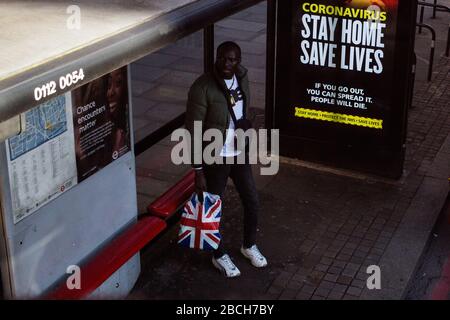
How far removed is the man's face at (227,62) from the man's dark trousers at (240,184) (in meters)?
0.73

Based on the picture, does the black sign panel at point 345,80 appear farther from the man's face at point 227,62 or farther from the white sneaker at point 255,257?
the man's face at point 227,62

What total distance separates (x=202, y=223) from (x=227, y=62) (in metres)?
1.38

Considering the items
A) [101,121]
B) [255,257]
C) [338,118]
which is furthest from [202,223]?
[338,118]

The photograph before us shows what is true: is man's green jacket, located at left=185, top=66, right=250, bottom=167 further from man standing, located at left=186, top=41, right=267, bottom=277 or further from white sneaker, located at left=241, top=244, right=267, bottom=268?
white sneaker, located at left=241, top=244, right=267, bottom=268

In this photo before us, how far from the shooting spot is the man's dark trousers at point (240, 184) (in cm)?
646

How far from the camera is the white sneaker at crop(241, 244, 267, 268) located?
6.90 m

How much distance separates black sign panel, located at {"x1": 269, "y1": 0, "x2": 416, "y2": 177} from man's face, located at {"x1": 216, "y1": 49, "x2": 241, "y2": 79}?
7.86 ft

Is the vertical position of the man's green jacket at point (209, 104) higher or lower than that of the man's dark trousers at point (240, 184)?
higher

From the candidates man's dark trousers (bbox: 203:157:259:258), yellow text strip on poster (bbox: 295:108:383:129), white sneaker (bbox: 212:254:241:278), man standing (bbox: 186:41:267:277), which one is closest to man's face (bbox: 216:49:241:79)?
man standing (bbox: 186:41:267:277)

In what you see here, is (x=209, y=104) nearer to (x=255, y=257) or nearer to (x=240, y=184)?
(x=240, y=184)

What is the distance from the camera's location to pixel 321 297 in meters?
6.50

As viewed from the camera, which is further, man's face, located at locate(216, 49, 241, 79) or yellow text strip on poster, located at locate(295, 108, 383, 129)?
yellow text strip on poster, located at locate(295, 108, 383, 129)

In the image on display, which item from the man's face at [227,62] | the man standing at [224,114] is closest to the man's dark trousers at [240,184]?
the man standing at [224,114]
